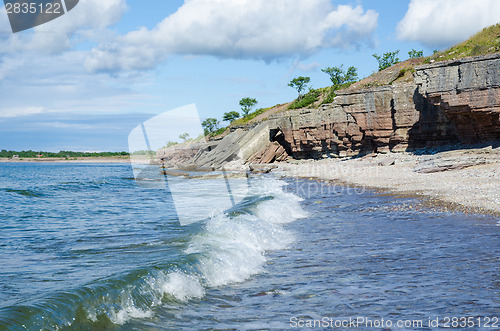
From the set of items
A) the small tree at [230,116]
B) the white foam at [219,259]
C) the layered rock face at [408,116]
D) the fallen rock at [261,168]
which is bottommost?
the white foam at [219,259]

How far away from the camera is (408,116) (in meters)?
28.4

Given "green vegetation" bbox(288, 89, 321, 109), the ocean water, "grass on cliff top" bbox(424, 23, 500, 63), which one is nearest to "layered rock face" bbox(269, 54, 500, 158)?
"grass on cliff top" bbox(424, 23, 500, 63)

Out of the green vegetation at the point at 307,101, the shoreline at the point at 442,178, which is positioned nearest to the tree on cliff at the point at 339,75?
the green vegetation at the point at 307,101

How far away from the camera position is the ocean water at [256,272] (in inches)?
178

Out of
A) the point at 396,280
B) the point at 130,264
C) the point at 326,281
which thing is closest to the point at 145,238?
the point at 130,264

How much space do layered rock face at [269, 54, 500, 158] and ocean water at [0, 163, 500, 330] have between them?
11.7 meters

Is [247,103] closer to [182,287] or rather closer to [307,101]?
[307,101]

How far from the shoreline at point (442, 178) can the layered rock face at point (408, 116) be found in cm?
198

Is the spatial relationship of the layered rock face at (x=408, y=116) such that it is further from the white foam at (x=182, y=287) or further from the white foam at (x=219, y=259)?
the white foam at (x=182, y=287)

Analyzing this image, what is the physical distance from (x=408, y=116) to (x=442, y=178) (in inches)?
473

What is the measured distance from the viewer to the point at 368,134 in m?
31.5

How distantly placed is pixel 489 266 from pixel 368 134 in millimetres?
26513

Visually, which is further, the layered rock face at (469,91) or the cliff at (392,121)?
the cliff at (392,121)

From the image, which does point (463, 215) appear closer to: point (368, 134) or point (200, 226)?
point (200, 226)
